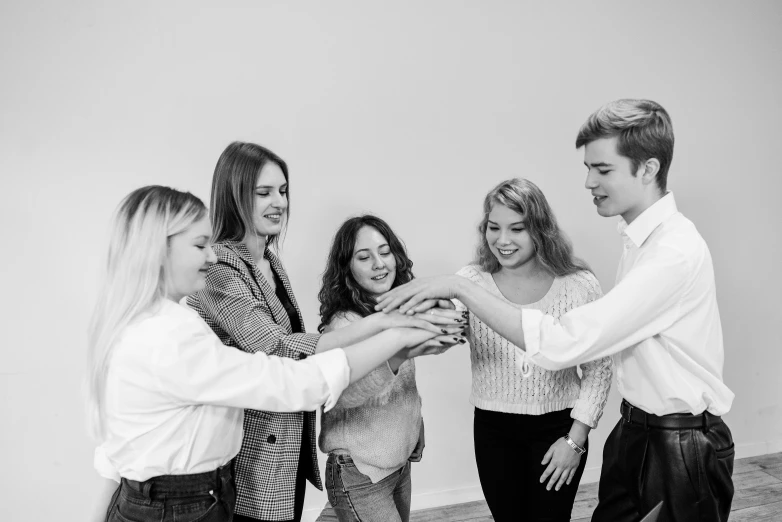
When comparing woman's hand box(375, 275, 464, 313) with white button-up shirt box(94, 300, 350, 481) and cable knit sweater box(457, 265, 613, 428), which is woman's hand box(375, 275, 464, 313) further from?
white button-up shirt box(94, 300, 350, 481)

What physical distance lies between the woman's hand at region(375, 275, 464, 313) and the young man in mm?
53

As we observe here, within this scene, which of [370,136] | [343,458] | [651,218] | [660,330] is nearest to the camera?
[660,330]

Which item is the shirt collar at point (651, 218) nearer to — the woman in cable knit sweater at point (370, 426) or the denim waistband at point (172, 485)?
the woman in cable knit sweater at point (370, 426)

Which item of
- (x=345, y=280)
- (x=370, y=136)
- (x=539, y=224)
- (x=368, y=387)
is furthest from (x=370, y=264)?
(x=370, y=136)

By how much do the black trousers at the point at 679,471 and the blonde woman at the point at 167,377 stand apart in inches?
31.4

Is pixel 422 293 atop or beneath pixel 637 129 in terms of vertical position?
beneath

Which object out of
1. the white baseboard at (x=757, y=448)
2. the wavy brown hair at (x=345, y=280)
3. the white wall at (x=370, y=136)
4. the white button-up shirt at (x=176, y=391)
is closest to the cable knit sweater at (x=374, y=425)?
the wavy brown hair at (x=345, y=280)

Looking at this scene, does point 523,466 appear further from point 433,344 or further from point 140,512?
point 140,512

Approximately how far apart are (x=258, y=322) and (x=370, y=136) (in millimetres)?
1644

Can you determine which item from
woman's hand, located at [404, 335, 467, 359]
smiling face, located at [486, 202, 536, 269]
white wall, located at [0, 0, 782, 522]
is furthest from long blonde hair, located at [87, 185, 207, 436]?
white wall, located at [0, 0, 782, 522]

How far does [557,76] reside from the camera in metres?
3.38

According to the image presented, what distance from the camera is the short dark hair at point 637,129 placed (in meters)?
1.61

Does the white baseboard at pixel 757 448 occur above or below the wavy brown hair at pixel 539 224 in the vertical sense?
below

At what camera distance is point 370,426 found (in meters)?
1.76
